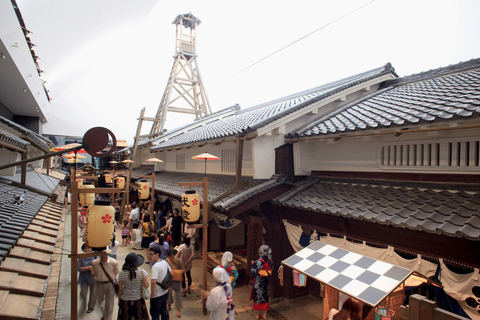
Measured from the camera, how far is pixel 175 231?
39.6ft

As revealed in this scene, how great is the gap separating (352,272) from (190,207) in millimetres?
6064

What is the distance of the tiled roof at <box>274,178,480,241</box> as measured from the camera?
437 cm

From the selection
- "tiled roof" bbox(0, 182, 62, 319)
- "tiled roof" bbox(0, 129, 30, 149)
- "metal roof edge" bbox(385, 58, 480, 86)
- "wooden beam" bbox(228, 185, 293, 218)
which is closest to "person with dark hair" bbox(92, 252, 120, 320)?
"tiled roof" bbox(0, 182, 62, 319)

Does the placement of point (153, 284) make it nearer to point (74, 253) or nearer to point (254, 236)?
point (74, 253)

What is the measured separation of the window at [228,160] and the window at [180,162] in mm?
5711

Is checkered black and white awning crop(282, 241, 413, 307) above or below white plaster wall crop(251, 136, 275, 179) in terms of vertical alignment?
below

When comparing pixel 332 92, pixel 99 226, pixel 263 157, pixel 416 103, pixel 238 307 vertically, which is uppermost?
pixel 332 92

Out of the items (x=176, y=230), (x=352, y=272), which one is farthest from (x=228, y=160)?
(x=352, y=272)

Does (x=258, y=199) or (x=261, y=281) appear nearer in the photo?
(x=261, y=281)

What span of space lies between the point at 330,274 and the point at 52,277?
9.48 meters

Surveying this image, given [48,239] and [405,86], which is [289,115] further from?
[48,239]

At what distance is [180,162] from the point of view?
17641mm

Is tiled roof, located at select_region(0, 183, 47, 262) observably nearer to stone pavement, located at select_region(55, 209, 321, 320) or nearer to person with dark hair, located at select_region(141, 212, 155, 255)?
stone pavement, located at select_region(55, 209, 321, 320)

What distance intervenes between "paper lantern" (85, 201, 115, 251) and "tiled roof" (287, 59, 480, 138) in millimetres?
5617
